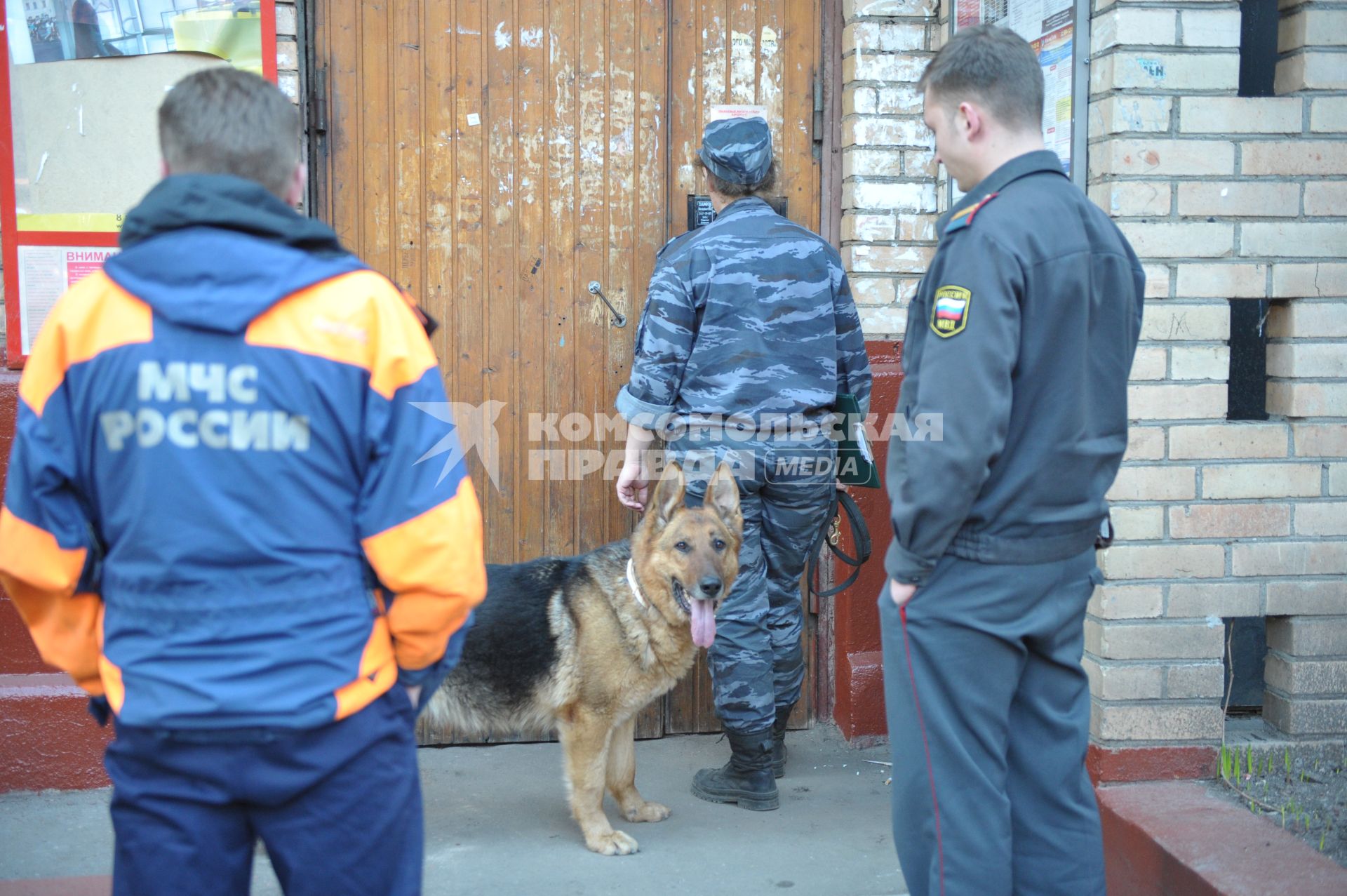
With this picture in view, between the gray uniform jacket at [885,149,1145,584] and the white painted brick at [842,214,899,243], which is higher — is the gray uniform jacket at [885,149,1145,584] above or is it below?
below

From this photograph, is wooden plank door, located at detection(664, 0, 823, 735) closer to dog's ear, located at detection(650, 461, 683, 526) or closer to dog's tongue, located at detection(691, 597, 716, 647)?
dog's ear, located at detection(650, 461, 683, 526)

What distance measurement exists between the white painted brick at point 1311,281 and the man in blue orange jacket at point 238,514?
3.00 meters

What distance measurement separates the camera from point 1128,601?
3611 mm

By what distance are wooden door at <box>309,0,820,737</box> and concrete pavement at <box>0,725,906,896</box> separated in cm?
97

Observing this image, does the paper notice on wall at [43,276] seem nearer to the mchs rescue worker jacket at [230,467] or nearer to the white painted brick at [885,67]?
the mchs rescue worker jacket at [230,467]

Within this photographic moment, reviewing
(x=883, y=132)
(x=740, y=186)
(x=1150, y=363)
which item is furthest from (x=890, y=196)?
(x=1150, y=363)

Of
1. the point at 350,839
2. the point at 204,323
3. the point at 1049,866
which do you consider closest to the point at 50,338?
the point at 204,323

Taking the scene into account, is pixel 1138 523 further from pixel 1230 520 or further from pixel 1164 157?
pixel 1164 157

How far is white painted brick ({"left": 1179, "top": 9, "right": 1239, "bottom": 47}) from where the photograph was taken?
139 inches

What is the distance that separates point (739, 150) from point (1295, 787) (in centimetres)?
284

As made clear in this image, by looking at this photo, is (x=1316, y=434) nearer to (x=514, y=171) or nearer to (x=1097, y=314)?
(x=1097, y=314)

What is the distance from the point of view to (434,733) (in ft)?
15.6

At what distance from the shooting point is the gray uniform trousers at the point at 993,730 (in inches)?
95.6


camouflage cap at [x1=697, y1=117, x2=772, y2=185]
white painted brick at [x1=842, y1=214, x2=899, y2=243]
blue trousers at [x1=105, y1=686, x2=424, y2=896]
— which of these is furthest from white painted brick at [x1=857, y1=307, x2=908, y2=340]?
blue trousers at [x1=105, y1=686, x2=424, y2=896]
